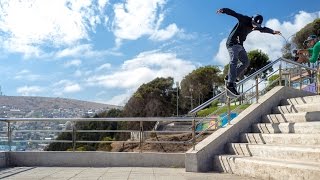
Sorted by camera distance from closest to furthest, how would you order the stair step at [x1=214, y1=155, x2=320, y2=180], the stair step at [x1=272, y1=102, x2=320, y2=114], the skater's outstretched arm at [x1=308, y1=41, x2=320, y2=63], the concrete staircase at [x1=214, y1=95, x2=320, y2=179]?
the stair step at [x1=214, y1=155, x2=320, y2=180], the concrete staircase at [x1=214, y1=95, x2=320, y2=179], the stair step at [x1=272, y1=102, x2=320, y2=114], the skater's outstretched arm at [x1=308, y1=41, x2=320, y2=63]

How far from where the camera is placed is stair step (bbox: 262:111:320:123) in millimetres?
8146

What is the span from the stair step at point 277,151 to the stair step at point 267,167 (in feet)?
0.58

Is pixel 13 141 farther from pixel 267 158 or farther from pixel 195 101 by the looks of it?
pixel 195 101

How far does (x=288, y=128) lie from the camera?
8.14 meters

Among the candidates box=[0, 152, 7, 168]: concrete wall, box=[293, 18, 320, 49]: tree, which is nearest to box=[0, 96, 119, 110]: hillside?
box=[0, 152, 7, 168]: concrete wall

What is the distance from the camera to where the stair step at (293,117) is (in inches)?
321

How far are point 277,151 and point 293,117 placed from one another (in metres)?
1.72

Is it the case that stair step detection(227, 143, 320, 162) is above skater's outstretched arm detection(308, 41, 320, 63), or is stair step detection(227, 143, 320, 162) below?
below

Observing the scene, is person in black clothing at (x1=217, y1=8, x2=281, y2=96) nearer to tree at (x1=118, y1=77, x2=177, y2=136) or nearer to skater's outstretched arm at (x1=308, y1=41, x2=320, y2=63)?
skater's outstretched arm at (x1=308, y1=41, x2=320, y2=63)

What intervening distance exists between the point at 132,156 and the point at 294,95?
4626 millimetres

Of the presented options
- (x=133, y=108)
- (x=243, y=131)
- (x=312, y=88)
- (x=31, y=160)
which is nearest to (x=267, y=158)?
(x=243, y=131)

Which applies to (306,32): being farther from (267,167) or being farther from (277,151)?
(267,167)

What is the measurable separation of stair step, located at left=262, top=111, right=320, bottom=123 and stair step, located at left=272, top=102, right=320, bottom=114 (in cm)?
37

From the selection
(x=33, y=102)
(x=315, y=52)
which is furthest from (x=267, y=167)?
(x=33, y=102)
